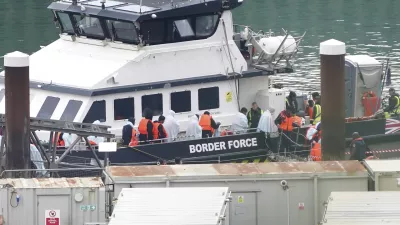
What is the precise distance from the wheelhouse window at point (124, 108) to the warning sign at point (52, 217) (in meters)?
5.66

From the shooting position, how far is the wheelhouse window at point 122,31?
81.2 ft

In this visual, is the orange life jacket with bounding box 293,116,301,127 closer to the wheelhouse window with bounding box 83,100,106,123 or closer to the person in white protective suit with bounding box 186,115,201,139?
the person in white protective suit with bounding box 186,115,201,139

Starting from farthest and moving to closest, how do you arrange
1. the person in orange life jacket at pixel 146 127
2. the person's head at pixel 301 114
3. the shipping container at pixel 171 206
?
the person's head at pixel 301 114 < the person in orange life jacket at pixel 146 127 < the shipping container at pixel 171 206

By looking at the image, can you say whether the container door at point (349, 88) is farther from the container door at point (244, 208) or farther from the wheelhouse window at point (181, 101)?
the container door at point (244, 208)

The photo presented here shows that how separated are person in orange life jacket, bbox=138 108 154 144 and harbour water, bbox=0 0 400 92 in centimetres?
1177

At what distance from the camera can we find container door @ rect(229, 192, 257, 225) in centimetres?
1931

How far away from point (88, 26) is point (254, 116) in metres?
3.65

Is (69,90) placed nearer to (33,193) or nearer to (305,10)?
(33,193)

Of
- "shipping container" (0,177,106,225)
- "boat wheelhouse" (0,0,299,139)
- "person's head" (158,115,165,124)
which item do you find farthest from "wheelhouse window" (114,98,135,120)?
"shipping container" (0,177,106,225)

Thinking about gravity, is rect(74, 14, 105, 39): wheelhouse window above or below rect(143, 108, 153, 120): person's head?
above

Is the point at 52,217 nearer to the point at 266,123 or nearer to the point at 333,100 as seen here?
the point at 333,100

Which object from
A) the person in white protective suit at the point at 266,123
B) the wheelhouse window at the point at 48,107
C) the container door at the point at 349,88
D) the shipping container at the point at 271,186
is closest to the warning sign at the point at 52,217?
the shipping container at the point at 271,186

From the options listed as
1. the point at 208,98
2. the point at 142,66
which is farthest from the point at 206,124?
the point at 142,66

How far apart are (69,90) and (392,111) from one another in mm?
7077
